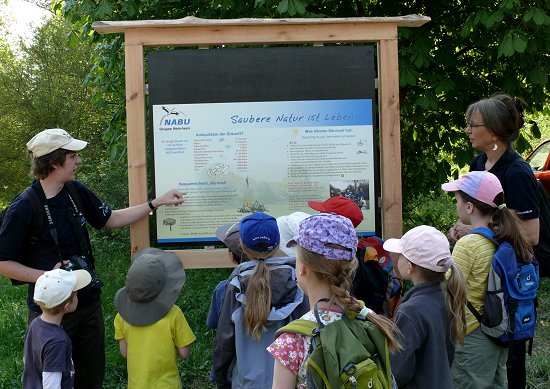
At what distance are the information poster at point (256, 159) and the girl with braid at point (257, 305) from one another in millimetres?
1283

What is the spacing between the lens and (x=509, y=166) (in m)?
4.02

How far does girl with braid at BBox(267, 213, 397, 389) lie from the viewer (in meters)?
2.44

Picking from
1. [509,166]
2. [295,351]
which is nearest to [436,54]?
[509,166]

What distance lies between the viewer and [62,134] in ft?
13.3

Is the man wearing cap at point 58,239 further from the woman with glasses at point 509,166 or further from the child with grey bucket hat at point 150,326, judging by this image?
the woman with glasses at point 509,166

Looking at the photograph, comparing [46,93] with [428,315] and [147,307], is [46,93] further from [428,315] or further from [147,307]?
[428,315]

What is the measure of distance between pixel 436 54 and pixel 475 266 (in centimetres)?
408

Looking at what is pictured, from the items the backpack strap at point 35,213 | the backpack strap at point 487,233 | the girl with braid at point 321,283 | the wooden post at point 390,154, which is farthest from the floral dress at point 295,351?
the wooden post at point 390,154

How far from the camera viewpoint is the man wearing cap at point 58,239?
387 centimetres

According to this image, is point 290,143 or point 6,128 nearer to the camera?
point 290,143

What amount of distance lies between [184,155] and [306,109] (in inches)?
34.7

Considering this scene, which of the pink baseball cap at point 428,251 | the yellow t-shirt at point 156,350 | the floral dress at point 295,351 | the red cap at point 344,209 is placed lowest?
the yellow t-shirt at point 156,350

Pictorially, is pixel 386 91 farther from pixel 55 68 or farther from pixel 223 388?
pixel 55 68

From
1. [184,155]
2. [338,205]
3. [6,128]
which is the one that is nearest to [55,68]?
[6,128]
